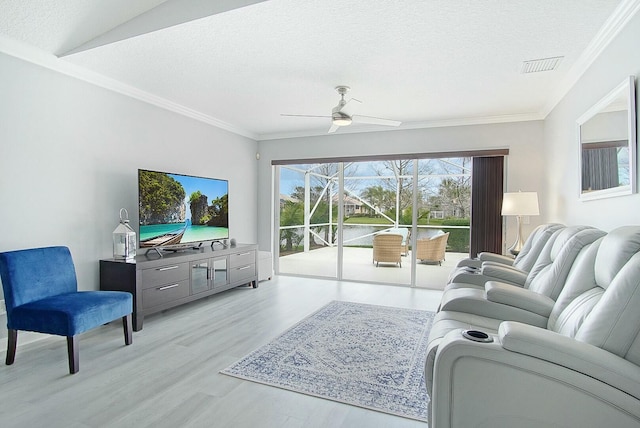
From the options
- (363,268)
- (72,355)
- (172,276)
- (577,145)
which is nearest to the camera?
(72,355)

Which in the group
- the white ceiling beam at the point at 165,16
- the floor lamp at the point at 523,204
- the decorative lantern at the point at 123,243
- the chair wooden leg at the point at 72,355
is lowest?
the chair wooden leg at the point at 72,355

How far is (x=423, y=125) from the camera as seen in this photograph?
17.5 ft

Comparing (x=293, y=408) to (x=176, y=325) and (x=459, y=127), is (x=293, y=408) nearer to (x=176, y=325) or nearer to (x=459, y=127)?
(x=176, y=325)

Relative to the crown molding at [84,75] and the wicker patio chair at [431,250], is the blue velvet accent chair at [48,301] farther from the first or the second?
the wicker patio chair at [431,250]

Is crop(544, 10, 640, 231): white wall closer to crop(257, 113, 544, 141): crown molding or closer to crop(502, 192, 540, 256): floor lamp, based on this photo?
crop(502, 192, 540, 256): floor lamp

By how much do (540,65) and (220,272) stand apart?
4144mm

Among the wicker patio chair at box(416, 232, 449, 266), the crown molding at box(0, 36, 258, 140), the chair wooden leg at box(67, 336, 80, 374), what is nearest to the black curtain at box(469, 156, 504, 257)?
the wicker patio chair at box(416, 232, 449, 266)

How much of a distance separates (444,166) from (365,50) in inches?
116

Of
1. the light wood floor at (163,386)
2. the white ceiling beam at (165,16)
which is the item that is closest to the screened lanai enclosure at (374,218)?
the light wood floor at (163,386)

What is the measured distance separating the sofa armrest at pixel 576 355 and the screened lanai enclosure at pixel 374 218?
13.6 feet

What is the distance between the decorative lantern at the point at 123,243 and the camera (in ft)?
11.9

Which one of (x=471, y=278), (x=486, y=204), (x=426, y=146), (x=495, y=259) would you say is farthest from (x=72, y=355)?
(x=486, y=204)

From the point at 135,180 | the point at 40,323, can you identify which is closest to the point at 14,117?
the point at 135,180

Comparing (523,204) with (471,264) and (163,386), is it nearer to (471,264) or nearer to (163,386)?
(471,264)
